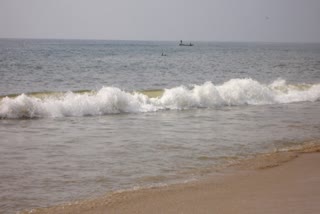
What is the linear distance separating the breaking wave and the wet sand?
9.26 meters

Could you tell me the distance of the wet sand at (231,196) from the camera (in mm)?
5645

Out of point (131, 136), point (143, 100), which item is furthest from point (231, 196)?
point (143, 100)

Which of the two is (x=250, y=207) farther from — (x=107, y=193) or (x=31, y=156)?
(x=31, y=156)

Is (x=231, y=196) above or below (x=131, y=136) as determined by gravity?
above

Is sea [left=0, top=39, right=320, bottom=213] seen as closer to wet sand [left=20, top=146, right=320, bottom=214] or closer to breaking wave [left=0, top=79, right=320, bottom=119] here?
breaking wave [left=0, top=79, right=320, bottom=119]

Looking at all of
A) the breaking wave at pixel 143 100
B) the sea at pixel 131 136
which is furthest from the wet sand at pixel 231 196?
the breaking wave at pixel 143 100

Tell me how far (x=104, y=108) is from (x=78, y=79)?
13.8 metres

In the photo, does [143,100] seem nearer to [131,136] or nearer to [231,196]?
[131,136]

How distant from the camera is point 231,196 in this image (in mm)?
6234

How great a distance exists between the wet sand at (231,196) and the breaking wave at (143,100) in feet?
30.4

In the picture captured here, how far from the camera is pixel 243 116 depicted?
618 inches

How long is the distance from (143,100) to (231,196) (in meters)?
12.3

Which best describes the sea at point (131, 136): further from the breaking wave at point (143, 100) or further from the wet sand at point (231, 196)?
the wet sand at point (231, 196)

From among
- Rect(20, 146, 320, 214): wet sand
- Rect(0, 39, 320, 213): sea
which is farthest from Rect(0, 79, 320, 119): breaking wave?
Rect(20, 146, 320, 214): wet sand
